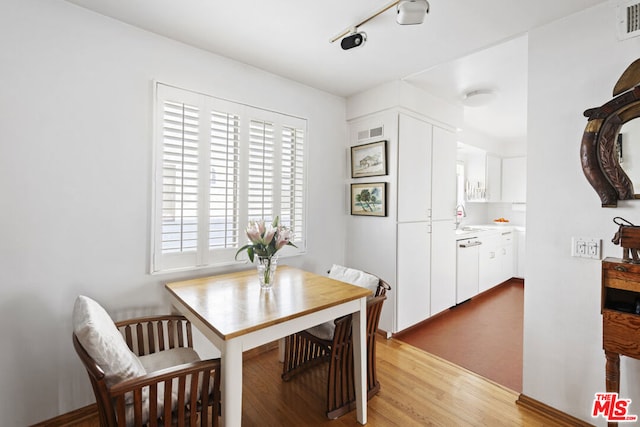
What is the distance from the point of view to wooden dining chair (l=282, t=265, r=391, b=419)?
1.86 metres

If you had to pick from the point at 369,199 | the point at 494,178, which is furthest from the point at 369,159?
the point at 494,178

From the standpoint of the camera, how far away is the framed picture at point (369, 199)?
2.96 m

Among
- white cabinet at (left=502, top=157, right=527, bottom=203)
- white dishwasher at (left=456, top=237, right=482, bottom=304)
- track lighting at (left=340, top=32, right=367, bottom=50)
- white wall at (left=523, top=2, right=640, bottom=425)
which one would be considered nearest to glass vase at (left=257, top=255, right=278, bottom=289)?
track lighting at (left=340, top=32, right=367, bottom=50)

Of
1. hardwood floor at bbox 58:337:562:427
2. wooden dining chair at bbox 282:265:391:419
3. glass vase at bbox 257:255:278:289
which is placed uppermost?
glass vase at bbox 257:255:278:289

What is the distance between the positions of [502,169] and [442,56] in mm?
4138

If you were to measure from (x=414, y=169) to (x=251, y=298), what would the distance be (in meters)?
2.17

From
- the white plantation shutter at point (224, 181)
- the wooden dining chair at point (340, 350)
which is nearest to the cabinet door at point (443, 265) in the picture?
the wooden dining chair at point (340, 350)

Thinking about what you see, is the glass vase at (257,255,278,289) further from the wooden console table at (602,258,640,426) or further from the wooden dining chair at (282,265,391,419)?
the wooden console table at (602,258,640,426)

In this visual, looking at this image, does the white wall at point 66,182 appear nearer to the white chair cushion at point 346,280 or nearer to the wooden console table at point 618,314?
the white chair cushion at point 346,280

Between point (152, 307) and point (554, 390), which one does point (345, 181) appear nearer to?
point (152, 307)

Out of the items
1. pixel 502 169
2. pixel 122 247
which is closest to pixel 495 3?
pixel 122 247

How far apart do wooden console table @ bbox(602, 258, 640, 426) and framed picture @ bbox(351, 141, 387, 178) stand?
6.06 feet

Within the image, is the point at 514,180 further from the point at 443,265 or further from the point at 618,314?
the point at 618,314

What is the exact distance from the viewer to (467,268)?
3852 millimetres
